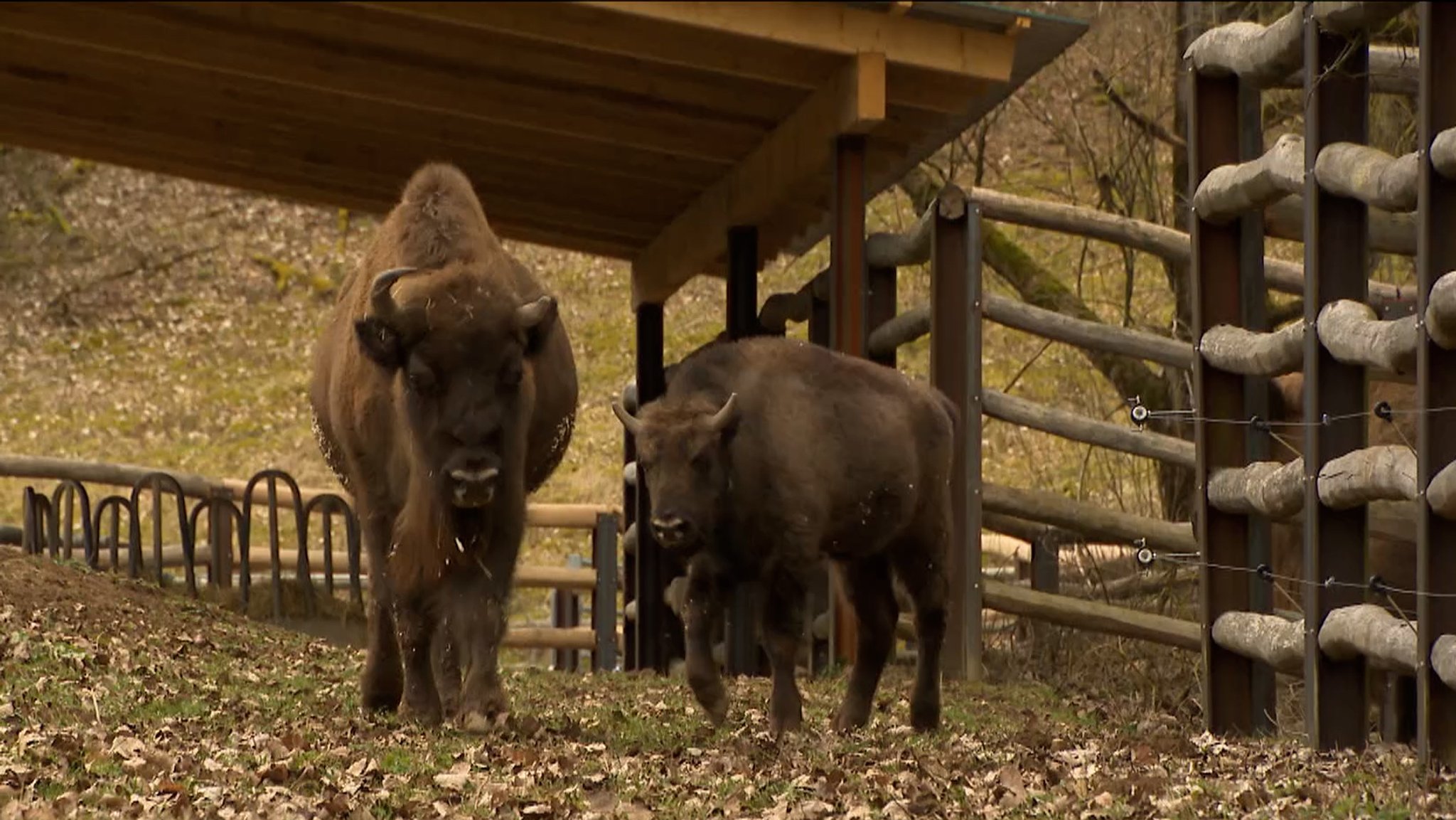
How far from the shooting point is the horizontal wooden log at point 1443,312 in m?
6.82

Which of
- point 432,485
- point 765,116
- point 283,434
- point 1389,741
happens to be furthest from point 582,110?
point 283,434

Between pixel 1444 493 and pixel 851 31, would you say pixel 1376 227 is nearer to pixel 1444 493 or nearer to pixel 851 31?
pixel 851 31

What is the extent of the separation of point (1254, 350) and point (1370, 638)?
65.2 inches

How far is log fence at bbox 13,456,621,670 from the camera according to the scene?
16781 mm

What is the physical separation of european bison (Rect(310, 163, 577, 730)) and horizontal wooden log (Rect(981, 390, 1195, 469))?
3.80 m

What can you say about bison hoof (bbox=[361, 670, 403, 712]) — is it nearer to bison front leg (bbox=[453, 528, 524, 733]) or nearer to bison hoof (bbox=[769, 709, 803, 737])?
bison front leg (bbox=[453, 528, 524, 733])

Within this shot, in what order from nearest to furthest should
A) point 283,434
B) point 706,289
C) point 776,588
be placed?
point 776,588 → point 283,434 → point 706,289

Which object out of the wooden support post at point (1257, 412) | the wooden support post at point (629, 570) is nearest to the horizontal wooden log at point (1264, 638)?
the wooden support post at point (1257, 412)

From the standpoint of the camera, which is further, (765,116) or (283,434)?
(283,434)

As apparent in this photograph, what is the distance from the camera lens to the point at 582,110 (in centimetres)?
1502

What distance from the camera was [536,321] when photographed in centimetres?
912

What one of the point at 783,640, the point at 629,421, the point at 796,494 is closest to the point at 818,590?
the point at 796,494

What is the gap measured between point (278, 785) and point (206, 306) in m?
32.9

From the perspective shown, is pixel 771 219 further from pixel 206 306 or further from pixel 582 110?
pixel 206 306
